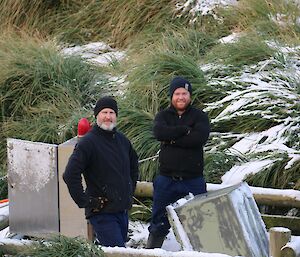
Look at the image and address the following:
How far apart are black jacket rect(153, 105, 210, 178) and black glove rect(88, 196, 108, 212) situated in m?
0.89

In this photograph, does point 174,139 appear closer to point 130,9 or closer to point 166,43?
point 166,43

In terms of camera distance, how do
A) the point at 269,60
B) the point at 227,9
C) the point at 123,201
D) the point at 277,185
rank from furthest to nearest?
the point at 227,9, the point at 269,60, the point at 277,185, the point at 123,201

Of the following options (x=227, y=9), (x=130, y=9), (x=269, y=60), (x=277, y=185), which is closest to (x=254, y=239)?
(x=277, y=185)

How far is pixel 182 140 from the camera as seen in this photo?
21.0 feet

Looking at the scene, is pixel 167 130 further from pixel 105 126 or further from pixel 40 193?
pixel 40 193

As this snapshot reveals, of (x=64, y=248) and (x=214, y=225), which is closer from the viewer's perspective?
(x=64, y=248)

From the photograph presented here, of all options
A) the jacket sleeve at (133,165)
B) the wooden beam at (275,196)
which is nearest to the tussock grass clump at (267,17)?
the wooden beam at (275,196)

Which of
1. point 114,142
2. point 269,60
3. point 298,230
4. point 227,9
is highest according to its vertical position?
point 227,9

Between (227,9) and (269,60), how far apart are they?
2.12m

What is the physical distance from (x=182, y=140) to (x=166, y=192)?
45 cm

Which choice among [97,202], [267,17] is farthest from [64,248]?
[267,17]

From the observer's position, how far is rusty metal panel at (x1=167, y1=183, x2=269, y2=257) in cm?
579

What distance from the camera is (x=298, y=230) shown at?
22.3 feet

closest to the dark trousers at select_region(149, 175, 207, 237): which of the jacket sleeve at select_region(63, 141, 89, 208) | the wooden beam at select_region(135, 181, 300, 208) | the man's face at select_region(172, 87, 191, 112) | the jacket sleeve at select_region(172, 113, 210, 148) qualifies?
the jacket sleeve at select_region(172, 113, 210, 148)
